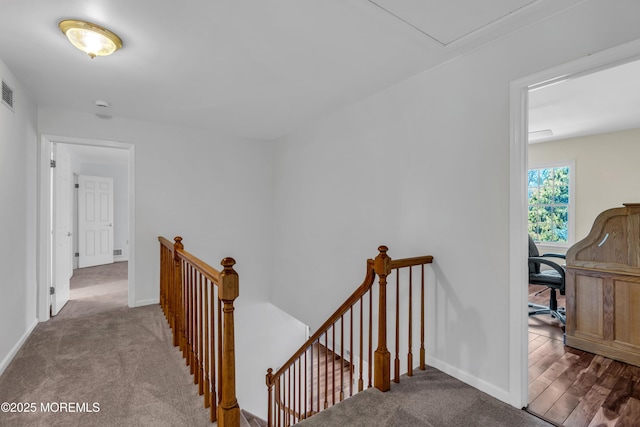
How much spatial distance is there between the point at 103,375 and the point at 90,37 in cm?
223

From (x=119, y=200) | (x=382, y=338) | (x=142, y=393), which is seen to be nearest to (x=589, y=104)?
(x=382, y=338)

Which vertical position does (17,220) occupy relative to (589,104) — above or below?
below

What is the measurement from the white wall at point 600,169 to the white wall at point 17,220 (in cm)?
689

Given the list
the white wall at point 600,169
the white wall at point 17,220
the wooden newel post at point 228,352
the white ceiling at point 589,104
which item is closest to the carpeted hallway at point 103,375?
the white wall at point 17,220

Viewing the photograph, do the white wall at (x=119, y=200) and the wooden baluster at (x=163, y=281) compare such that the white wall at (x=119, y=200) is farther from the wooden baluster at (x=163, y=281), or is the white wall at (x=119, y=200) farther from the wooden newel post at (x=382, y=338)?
the wooden newel post at (x=382, y=338)

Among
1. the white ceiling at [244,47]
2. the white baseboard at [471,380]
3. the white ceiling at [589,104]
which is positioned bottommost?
the white baseboard at [471,380]

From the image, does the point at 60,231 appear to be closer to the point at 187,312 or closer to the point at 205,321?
the point at 187,312

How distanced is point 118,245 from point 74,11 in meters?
6.79

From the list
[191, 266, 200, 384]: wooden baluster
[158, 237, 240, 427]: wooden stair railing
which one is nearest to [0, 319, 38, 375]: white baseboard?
[158, 237, 240, 427]: wooden stair railing

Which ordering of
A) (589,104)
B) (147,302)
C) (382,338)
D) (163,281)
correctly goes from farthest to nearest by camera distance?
(147,302) < (163,281) < (589,104) < (382,338)

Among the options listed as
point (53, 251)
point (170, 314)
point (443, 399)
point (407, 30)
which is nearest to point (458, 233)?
point (443, 399)

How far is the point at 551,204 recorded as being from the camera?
5285 mm

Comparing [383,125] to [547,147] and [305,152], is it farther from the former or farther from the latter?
[547,147]

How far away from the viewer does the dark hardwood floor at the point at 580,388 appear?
1852mm
